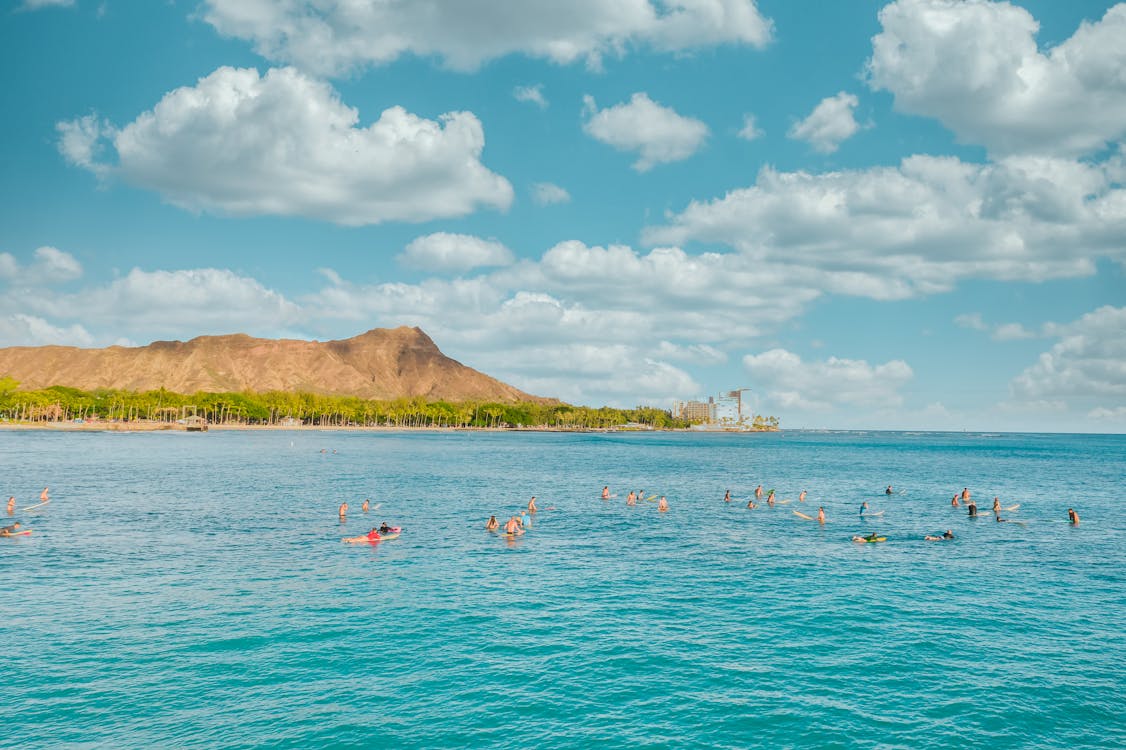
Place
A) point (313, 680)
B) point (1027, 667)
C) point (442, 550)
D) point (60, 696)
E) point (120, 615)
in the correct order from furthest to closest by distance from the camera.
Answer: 1. point (442, 550)
2. point (120, 615)
3. point (1027, 667)
4. point (313, 680)
5. point (60, 696)

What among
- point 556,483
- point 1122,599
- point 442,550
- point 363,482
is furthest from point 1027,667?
point 363,482

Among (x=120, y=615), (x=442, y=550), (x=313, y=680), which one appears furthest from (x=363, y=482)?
(x=313, y=680)

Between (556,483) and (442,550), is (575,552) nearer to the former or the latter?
(442,550)

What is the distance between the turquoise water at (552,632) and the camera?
23.7 m

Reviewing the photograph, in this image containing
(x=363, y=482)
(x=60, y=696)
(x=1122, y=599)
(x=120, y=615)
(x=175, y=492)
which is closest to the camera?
(x=60, y=696)

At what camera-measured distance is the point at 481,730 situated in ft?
76.0

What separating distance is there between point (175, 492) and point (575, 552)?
55570 millimetres

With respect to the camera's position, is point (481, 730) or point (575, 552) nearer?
point (481, 730)

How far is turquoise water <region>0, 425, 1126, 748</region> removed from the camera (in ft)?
77.7

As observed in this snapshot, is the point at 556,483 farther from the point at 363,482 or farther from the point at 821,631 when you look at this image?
the point at 821,631

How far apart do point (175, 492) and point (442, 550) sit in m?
47.3

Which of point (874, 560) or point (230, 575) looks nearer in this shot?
point (230, 575)

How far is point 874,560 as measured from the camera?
2046 inches

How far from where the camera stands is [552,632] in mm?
33062
